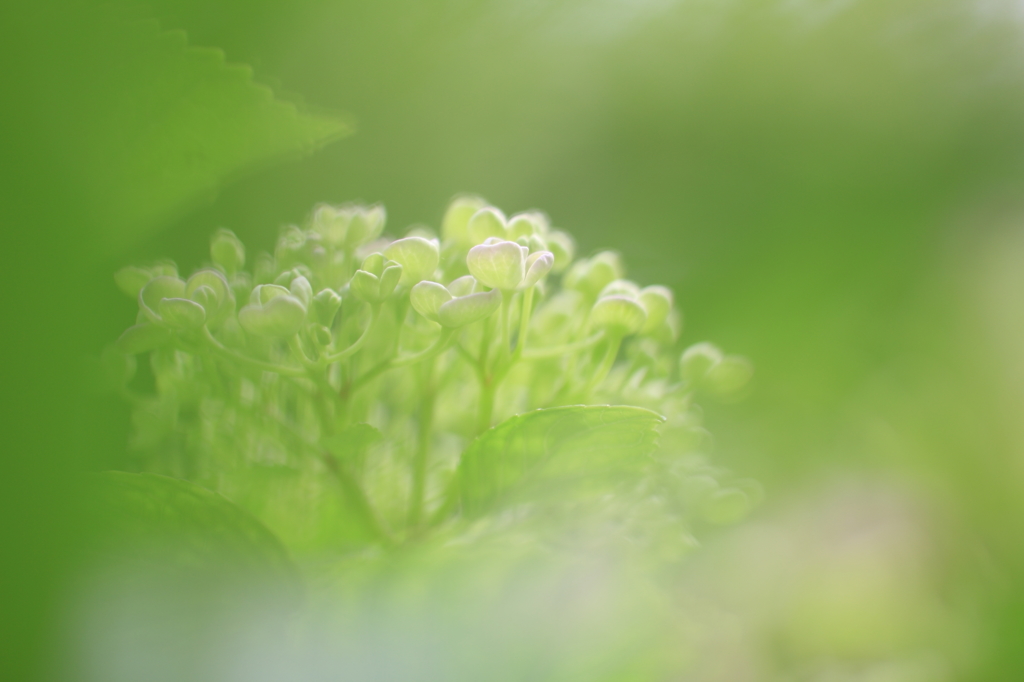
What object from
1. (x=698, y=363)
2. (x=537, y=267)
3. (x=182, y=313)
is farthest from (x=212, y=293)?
(x=698, y=363)

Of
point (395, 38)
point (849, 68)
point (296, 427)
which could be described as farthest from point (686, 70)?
point (296, 427)

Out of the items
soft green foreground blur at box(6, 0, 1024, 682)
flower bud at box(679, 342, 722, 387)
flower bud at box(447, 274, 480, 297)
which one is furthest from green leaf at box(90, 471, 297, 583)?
flower bud at box(679, 342, 722, 387)

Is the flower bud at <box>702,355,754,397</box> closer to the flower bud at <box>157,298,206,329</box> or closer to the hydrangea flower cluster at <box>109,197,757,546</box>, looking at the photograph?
the hydrangea flower cluster at <box>109,197,757,546</box>

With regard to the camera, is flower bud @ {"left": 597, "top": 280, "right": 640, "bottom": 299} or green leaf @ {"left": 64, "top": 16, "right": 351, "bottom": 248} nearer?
green leaf @ {"left": 64, "top": 16, "right": 351, "bottom": 248}

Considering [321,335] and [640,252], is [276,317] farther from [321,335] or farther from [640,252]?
[640,252]

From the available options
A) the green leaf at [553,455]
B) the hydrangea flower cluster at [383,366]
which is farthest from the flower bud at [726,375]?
the green leaf at [553,455]

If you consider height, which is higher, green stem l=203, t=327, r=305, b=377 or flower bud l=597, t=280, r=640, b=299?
flower bud l=597, t=280, r=640, b=299

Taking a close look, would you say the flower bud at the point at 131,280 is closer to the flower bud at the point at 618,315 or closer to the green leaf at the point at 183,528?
the green leaf at the point at 183,528

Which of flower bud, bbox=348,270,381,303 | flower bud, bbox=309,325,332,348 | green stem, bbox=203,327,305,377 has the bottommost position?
green stem, bbox=203,327,305,377
